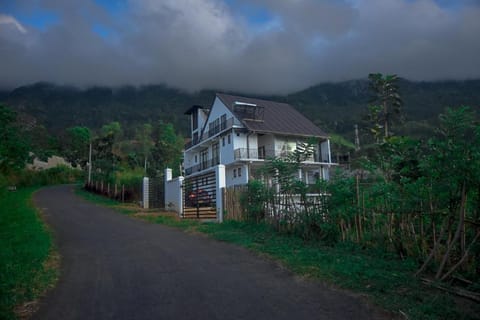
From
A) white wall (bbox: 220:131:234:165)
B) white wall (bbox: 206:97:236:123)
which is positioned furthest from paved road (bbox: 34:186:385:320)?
white wall (bbox: 206:97:236:123)

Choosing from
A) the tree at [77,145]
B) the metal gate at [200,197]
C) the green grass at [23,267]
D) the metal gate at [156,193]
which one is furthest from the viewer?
the tree at [77,145]

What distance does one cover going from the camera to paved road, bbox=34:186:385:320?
4.42 meters

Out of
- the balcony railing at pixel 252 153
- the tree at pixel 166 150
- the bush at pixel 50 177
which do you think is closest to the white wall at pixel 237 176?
the balcony railing at pixel 252 153

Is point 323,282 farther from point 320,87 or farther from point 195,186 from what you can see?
point 320,87

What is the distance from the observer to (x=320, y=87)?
4031 inches

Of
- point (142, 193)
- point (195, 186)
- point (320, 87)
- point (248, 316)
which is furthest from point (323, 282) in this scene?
point (320, 87)

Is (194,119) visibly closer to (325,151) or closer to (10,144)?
(325,151)

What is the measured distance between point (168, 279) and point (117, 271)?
48.1 inches

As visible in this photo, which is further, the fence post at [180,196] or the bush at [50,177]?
the bush at [50,177]

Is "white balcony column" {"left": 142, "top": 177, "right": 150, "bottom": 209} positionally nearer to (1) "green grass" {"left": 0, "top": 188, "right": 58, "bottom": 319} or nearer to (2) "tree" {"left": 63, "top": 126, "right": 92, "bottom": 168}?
(1) "green grass" {"left": 0, "top": 188, "right": 58, "bottom": 319}

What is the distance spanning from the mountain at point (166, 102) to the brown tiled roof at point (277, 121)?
96.7ft

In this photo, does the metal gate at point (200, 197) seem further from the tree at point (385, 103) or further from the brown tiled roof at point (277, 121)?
the tree at point (385, 103)

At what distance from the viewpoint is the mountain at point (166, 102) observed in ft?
235

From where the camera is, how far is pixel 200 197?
60.0ft
